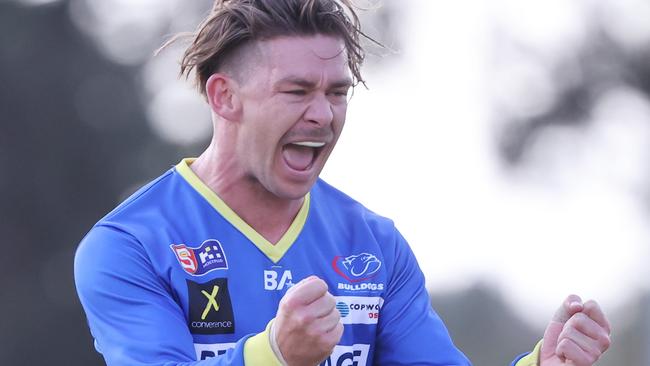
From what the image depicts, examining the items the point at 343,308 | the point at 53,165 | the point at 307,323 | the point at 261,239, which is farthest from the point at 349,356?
the point at 53,165

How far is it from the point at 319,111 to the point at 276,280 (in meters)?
0.70

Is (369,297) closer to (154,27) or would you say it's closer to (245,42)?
(245,42)

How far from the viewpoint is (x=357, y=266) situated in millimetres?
6277

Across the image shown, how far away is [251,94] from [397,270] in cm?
98

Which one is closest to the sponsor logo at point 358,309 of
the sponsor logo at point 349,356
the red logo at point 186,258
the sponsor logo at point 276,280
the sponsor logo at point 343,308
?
the sponsor logo at point 343,308

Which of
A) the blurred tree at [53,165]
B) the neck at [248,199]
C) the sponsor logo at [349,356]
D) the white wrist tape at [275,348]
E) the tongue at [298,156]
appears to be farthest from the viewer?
the blurred tree at [53,165]

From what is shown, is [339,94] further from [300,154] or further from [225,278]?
[225,278]

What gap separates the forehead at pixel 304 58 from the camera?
591cm

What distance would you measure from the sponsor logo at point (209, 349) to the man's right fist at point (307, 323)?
692mm

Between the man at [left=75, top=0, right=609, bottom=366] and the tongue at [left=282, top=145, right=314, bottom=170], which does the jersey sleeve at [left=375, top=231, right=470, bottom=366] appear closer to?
the man at [left=75, top=0, right=609, bottom=366]

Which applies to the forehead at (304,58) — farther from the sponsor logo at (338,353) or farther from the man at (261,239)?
the sponsor logo at (338,353)

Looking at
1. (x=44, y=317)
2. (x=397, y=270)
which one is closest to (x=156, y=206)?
(x=397, y=270)

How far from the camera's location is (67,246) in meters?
19.2

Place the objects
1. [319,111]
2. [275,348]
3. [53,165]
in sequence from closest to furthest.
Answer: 1. [275,348]
2. [319,111]
3. [53,165]
